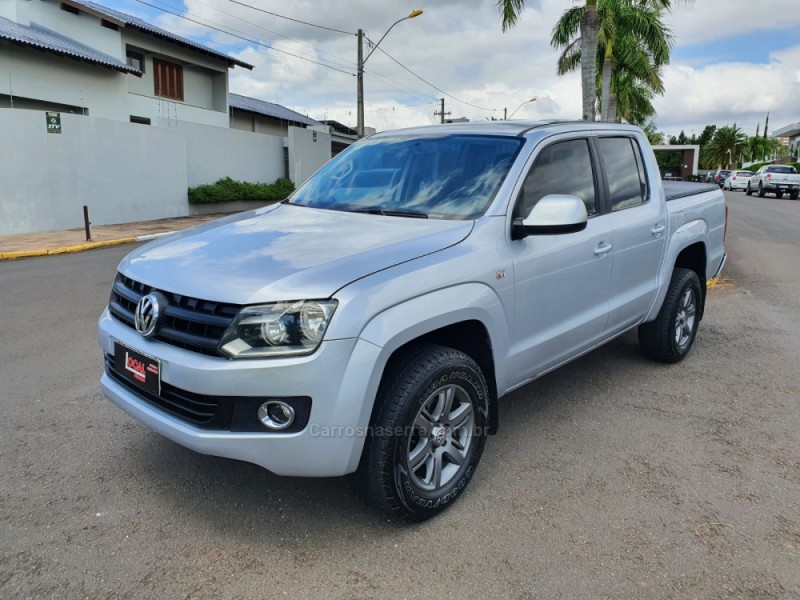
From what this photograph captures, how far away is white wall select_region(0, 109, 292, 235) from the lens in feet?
49.3

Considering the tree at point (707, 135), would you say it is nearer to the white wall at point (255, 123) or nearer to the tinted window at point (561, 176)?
the white wall at point (255, 123)

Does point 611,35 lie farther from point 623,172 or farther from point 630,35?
point 623,172

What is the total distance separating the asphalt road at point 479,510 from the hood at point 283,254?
3.56 feet

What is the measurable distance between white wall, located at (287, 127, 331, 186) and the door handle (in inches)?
868

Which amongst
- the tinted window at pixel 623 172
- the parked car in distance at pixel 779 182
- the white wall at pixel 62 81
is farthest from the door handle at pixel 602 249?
the parked car in distance at pixel 779 182

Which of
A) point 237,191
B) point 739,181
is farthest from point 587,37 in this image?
point 739,181

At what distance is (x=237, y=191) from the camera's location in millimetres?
22016

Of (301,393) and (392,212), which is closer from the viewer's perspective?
(301,393)

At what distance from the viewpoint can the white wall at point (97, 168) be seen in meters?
15.0

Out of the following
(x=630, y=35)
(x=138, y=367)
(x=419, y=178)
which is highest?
(x=630, y=35)

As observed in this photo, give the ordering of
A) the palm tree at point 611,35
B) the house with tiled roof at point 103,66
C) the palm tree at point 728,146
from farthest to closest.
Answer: the palm tree at point 728,146 < the house with tiled roof at point 103,66 < the palm tree at point 611,35

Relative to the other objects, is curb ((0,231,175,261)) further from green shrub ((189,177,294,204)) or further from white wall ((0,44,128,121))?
white wall ((0,44,128,121))

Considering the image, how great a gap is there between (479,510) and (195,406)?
1.40 metres

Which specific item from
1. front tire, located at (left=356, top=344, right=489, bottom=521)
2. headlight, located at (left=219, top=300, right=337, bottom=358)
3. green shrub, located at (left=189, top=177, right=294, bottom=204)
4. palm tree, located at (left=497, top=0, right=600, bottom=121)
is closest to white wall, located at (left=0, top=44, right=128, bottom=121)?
green shrub, located at (left=189, top=177, right=294, bottom=204)
